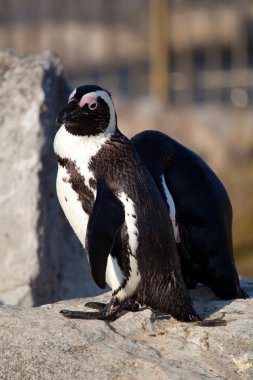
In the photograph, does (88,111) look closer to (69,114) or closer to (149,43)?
(69,114)

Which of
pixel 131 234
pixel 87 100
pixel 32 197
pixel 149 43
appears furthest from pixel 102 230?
pixel 149 43

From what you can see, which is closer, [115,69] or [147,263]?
[147,263]

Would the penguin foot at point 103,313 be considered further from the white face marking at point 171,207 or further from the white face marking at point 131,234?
the white face marking at point 171,207

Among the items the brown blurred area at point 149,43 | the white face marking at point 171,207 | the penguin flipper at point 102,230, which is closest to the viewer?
the penguin flipper at point 102,230

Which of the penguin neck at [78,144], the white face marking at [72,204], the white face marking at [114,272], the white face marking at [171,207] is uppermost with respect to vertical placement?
the penguin neck at [78,144]

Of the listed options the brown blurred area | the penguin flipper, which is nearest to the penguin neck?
the penguin flipper

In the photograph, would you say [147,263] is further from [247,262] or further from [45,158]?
[247,262]

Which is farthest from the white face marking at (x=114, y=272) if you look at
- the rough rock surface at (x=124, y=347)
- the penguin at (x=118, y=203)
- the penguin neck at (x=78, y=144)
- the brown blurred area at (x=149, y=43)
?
the brown blurred area at (x=149, y=43)

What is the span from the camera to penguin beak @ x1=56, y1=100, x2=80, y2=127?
118 inches

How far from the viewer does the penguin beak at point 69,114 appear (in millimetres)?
2988

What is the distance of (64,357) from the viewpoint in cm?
280

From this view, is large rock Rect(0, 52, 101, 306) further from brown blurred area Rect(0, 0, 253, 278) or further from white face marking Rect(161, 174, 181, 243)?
brown blurred area Rect(0, 0, 253, 278)

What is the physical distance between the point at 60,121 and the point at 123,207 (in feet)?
0.94

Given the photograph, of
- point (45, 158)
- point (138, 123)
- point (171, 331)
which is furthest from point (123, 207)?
point (138, 123)
